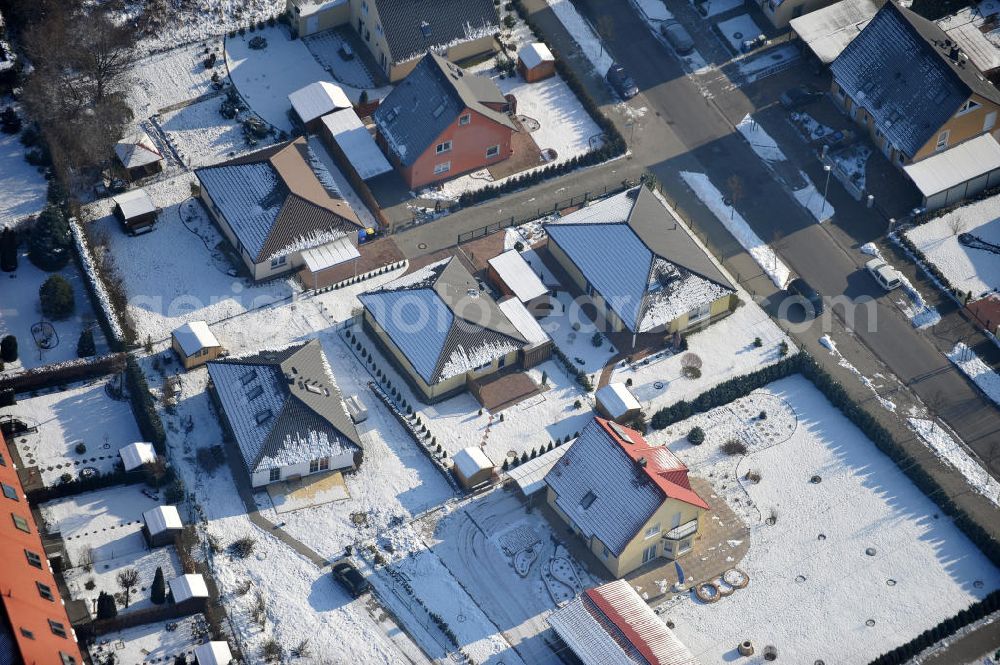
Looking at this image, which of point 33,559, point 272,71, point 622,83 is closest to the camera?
point 33,559

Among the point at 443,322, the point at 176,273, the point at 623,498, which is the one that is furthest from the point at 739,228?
the point at 176,273

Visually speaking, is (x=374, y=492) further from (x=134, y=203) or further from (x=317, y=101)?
(x=317, y=101)

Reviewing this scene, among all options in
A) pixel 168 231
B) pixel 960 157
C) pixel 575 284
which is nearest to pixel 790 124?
pixel 960 157

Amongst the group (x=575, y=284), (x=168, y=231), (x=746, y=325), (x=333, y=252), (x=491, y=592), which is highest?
(x=168, y=231)

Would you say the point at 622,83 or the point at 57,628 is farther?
the point at 622,83

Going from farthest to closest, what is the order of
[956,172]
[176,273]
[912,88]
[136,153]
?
[912,88] → [956,172] → [136,153] → [176,273]

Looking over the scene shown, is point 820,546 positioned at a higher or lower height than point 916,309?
lower

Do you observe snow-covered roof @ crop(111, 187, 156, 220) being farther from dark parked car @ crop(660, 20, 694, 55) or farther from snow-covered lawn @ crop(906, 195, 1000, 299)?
snow-covered lawn @ crop(906, 195, 1000, 299)

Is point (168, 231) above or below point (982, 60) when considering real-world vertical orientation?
above

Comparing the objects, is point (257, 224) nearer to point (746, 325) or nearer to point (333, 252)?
point (333, 252)
